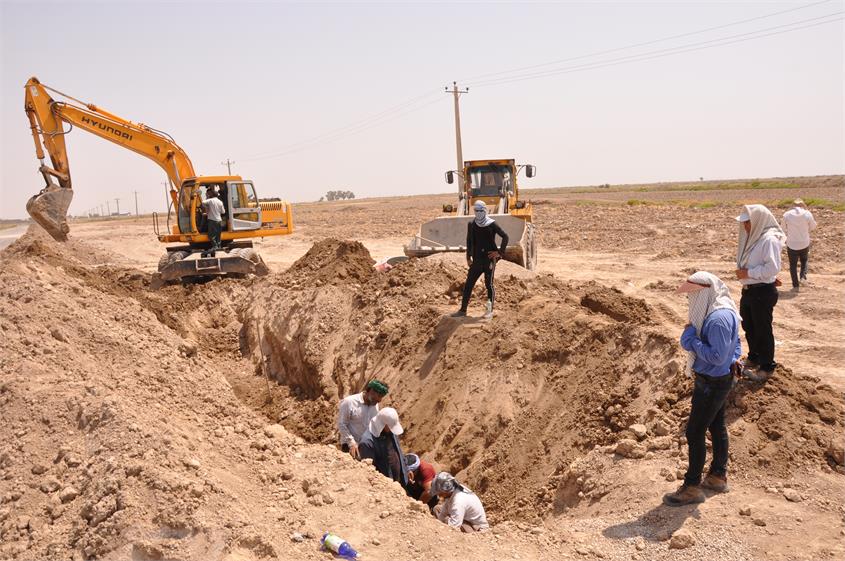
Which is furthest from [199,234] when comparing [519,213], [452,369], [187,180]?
[452,369]

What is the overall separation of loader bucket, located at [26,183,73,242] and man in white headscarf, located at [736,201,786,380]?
12.9 metres

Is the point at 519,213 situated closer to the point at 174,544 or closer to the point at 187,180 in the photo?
the point at 187,180

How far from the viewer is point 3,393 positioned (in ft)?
20.6

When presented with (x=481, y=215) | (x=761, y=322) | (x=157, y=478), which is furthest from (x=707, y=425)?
(x=481, y=215)

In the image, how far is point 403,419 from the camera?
344 inches

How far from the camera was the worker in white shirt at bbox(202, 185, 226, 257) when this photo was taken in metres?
14.8

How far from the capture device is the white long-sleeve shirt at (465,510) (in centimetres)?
561

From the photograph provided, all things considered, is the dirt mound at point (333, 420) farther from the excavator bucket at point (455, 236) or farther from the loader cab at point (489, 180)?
the loader cab at point (489, 180)

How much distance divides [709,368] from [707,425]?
427 mm

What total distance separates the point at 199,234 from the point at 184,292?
1588mm

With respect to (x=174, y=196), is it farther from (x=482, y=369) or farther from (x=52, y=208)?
(x=482, y=369)

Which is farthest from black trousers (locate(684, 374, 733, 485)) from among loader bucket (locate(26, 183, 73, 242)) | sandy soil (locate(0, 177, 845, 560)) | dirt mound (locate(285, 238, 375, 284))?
loader bucket (locate(26, 183, 73, 242))

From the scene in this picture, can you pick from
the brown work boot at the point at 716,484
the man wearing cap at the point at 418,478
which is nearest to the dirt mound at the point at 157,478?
the man wearing cap at the point at 418,478

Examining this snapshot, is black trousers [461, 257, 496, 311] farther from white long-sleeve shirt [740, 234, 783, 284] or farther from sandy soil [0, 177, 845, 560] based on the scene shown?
white long-sleeve shirt [740, 234, 783, 284]
